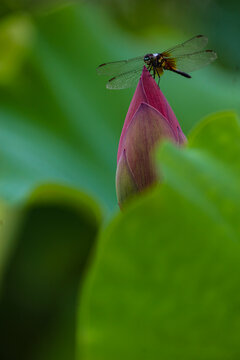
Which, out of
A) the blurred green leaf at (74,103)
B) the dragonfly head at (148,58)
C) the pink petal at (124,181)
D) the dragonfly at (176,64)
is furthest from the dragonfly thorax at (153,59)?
the blurred green leaf at (74,103)

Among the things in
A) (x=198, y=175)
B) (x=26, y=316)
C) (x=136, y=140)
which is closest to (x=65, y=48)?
(x=26, y=316)

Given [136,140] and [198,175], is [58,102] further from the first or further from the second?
[198,175]

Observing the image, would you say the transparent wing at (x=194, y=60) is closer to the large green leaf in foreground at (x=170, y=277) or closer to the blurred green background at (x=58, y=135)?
the blurred green background at (x=58, y=135)

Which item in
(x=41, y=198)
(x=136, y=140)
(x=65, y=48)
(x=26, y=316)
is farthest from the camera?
(x=65, y=48)

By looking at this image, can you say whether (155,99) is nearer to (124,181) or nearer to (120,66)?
(124,181)

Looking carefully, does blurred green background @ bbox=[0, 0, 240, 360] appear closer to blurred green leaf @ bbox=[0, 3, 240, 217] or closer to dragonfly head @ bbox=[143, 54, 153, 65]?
blurred green leaf @ bbox=[0, 3, 240, 217]

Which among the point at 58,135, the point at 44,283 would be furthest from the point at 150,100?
the point at 44,283
